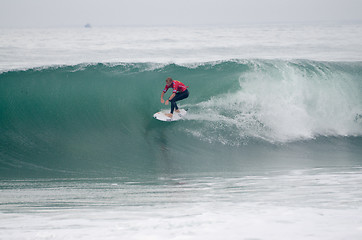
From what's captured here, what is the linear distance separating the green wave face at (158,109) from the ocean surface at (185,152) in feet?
0.14

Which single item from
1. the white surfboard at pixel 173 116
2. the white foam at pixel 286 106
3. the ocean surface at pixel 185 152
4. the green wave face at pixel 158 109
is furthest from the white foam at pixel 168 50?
the white surfboard at pixel 173 116

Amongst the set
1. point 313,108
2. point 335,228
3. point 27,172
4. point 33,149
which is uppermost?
point 313,108

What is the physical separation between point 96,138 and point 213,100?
3689 millimetres

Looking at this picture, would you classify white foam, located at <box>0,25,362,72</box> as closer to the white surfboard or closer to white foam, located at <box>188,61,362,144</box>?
white foam, located at <box>188,61,362,144</box>

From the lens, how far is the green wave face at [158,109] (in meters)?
7.89

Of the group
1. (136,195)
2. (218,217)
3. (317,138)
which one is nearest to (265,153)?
(317,138)

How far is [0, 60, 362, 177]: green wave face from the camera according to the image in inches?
311

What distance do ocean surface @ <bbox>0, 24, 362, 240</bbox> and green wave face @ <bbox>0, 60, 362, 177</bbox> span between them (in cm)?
4

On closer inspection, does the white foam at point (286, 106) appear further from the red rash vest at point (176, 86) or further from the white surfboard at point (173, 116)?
the red rash vest at point (176, 86)

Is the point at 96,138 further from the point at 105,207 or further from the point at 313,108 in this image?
the point at 313,108

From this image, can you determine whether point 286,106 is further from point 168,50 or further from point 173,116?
point 168,50

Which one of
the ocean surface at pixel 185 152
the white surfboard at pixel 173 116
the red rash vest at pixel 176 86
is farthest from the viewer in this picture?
the white surfboard at pixel 173 116

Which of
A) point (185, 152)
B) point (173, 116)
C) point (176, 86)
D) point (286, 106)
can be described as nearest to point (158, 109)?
point (173, 116)

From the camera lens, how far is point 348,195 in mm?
4613
